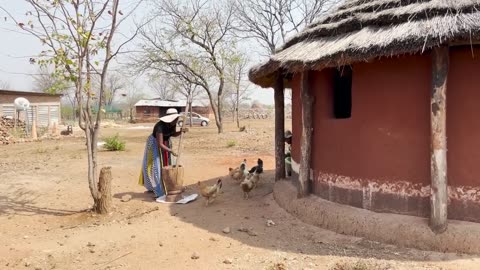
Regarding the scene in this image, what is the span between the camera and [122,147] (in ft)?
48.1

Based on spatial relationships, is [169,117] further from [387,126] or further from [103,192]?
[387,126]

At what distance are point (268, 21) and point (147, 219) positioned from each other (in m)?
19.6

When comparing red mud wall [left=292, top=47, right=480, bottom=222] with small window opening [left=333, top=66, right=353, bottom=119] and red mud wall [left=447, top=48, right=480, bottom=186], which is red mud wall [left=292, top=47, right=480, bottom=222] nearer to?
red mud wall [left=447, top=48, right=480, bottom=186]

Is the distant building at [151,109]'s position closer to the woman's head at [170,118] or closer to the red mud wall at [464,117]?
the woman's head at [170,118]

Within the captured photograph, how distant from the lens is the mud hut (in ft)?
13.9

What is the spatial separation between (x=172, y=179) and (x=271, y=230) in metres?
2.23

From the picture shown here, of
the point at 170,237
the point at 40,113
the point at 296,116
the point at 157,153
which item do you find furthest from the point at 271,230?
the point at 40,113

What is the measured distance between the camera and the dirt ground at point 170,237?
13.8ft

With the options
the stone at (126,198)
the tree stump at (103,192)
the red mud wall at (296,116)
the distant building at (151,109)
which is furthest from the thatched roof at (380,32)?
the distant building at (151,109)

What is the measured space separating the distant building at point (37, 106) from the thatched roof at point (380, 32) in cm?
2162

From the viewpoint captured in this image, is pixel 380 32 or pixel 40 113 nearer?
pixel 380 32

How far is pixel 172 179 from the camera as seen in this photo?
6.80 m

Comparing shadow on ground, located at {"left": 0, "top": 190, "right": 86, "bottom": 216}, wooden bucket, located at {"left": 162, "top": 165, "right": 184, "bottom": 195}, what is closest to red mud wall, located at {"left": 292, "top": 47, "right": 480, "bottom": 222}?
wooden bucket, located at {"left": 162, "top": 165, "right": 184, "bottom": 195}

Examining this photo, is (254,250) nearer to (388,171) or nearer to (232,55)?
(388,171)
